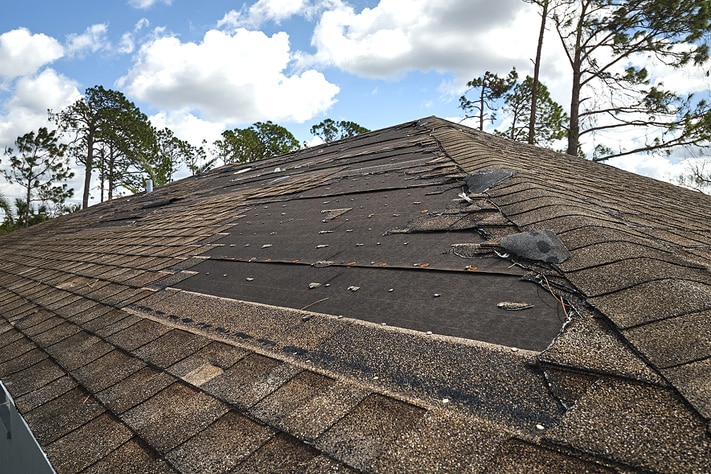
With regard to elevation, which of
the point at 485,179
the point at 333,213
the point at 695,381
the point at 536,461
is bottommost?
the point at 536,461

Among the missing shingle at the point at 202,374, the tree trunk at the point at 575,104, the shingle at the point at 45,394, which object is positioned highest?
the tree trunk at the point at 575,104

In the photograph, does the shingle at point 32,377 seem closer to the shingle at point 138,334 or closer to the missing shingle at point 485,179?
the shingle at point 138,334

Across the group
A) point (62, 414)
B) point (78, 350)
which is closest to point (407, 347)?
point (62, 414)

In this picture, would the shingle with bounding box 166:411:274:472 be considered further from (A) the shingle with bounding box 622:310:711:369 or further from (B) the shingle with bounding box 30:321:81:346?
(B) the shingle with bounding box 30:321:81:346

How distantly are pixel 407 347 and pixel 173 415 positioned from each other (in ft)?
2.85

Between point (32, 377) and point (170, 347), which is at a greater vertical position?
point (170, 347)

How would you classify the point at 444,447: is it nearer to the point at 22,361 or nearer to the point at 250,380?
the point at 250,380

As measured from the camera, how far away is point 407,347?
54.4 inches

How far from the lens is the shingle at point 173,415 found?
1.26 m

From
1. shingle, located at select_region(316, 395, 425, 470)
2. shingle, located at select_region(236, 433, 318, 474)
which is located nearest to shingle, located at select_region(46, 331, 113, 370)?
shingle, located at select_region(236, 433, 318, 474)

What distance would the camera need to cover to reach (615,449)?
2.70 ft

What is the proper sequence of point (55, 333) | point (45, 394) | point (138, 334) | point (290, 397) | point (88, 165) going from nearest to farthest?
point (290, 397) → point (45, 394) → point (138, 334) → point (55, 333) → point (88, 165)

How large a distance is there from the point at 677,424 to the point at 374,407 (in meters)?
0.71

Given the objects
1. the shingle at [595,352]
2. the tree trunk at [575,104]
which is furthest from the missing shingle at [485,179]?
Result: the tree trunk at [575,104]
